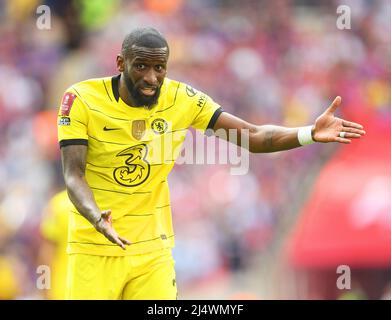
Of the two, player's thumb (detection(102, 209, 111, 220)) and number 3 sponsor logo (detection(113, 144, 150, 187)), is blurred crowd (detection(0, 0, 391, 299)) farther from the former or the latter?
player's thumb (detection(102, 209, 111, 220))

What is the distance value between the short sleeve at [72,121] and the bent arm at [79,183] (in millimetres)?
51

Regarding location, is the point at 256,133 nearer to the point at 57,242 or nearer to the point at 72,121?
the point at 72,121

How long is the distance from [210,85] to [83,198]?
958 centimetres

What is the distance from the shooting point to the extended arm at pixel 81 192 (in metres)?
6.84

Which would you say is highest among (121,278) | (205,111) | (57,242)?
(205,111)

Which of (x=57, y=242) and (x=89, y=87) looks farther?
(x=57, y=242)

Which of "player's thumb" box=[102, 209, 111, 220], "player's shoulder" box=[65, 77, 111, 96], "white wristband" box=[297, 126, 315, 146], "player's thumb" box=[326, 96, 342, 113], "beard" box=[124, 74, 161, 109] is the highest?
"player's shoulder" box=[65, 77, 111, 96]

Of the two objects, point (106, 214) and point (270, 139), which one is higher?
point (270, 139)

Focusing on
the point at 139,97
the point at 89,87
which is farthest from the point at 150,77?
the point at 89,87

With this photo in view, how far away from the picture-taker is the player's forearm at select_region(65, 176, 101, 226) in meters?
6.98

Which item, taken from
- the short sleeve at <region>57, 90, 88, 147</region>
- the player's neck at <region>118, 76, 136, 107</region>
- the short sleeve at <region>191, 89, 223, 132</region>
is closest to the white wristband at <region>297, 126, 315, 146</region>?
the short sleeve at <region>191, 89, 223, 132</region>

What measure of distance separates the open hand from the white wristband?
35mm

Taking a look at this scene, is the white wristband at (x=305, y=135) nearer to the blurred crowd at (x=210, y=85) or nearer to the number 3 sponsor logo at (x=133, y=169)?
the number 3 sponsor logo at (x=133, y=169)

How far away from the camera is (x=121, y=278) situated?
7.37 metres
